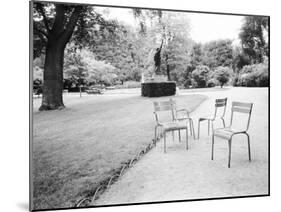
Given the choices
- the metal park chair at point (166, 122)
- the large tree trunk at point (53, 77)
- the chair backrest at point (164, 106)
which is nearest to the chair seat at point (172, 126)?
the metal park chair at point (166, 122)

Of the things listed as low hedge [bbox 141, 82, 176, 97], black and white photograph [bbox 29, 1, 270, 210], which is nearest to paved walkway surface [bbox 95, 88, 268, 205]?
black and white photograph [bbox 29, 1, 270, 210]

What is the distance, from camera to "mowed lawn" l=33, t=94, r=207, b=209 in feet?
9.64

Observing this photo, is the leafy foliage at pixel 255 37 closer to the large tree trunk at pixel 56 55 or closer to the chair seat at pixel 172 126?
the chair seat at pixel 172 126

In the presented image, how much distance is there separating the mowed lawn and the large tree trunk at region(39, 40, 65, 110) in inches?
3.3

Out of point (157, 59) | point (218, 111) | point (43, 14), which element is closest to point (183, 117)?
point (218, 111)

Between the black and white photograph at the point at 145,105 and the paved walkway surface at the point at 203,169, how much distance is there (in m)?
0.01

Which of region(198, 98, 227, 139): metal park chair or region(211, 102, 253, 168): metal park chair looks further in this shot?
region(198, 98, 227, 139): metal park chair

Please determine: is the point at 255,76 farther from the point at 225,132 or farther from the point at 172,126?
the point at 172,126

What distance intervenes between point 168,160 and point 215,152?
0.66m

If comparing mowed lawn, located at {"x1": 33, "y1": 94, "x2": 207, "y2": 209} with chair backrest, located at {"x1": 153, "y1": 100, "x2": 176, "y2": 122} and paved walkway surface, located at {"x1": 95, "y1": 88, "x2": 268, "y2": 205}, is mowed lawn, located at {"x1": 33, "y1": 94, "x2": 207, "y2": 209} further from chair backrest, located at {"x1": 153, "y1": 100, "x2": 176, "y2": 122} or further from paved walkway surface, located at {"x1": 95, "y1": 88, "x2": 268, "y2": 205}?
paved walkway surface, located at {"x1": 95, "y1": 88, "x2": 268, "y2": 205}

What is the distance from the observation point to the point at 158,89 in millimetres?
3623

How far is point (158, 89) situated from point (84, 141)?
46.9 inches

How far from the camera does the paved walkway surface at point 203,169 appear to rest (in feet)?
10.4

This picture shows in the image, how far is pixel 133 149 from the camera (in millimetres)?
3475
